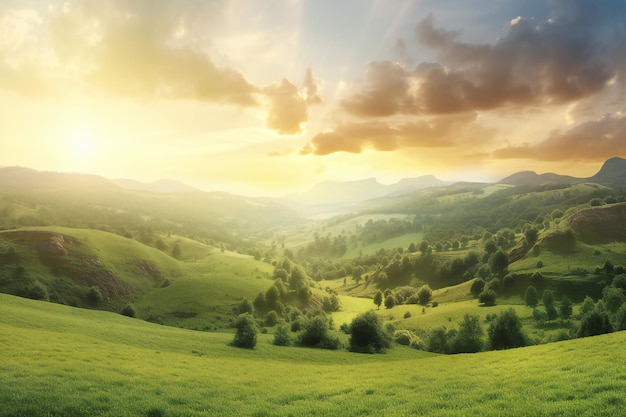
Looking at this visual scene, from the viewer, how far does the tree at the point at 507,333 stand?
82.9 metres

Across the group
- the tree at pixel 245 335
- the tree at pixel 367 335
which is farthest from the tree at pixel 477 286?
the tree at pixel 245 335

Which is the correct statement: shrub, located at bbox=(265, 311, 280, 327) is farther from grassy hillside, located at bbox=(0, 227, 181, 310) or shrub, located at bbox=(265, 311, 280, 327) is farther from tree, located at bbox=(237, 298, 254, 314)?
grassy hillside, located at bbox=(0, 227, 181, 310)

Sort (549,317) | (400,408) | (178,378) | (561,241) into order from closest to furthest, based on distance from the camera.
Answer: (400,408) < (178,378) < (549,317) < (561,241)

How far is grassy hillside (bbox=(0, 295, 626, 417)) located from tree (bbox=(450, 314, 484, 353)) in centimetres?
5249

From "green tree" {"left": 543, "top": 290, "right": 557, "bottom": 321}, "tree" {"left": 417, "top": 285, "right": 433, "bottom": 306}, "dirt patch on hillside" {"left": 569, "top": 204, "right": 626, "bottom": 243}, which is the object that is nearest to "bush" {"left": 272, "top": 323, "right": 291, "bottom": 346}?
"green tree" {"left": 543, "top": 290, "right": 557, "bottom": 321}

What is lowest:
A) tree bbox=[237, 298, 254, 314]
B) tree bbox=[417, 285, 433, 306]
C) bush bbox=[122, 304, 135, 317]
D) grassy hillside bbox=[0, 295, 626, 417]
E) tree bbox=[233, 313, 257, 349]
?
tree bbox=[417, 285, 433, 306]

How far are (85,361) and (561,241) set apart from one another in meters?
209

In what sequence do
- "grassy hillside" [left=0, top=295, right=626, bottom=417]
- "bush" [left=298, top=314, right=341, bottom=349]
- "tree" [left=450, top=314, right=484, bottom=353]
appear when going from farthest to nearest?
1. "tree" [left=450, top=314, right=484, bottom=353]
2. "bush" [left=298, top=314, right=341, bottom=349]
3. "grassy hillside" [left=0, top=295, right=626, bottom=417]

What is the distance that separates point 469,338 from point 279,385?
70435mm

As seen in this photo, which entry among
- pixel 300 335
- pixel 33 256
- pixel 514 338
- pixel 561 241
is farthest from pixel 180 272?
pixel 561 241

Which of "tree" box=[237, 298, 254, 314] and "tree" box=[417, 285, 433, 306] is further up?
"tree" box=[237, 298, 254, 314]

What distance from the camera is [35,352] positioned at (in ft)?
117

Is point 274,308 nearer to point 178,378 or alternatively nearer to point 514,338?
point 514,338

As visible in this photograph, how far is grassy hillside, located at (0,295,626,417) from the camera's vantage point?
22.1 metres
